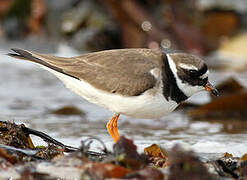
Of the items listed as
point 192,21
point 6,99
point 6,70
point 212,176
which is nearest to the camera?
point 212,176

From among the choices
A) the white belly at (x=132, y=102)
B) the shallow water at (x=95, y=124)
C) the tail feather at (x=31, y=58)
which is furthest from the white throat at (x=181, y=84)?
the tail feather at (x=31, y=58)

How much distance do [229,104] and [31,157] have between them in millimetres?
3553

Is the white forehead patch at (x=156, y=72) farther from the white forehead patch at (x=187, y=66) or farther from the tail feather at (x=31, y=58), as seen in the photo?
the tail feather at (x=31, y=58)

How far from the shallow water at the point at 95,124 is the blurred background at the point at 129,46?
1 centimetres

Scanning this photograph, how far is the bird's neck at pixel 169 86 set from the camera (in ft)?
13.4

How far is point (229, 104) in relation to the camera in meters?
6.27

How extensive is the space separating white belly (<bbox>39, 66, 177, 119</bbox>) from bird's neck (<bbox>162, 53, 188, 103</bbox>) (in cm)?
4

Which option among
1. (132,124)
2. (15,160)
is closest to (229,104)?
(132,124)

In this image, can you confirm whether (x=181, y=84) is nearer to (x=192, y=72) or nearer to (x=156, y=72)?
(x=192, y=72)

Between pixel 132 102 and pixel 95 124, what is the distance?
2.05 m

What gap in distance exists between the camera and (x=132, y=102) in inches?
159

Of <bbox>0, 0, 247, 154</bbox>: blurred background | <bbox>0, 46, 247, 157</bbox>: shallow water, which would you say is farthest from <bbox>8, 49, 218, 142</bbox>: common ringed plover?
<bbox>0, 0, 247, 154</bbox>: blurred background

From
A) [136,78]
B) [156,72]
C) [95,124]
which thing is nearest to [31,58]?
[136,78]

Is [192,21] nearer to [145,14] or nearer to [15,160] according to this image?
[145,14]
